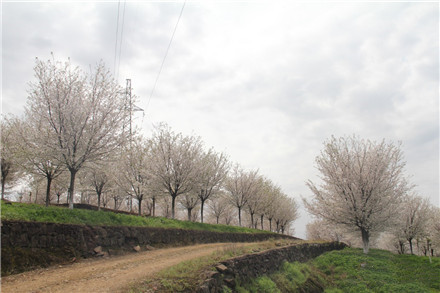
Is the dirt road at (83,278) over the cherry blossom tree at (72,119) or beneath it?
beneath

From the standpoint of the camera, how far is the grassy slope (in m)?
12.0

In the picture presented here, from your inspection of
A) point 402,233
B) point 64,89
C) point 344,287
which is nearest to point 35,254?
point 64,89

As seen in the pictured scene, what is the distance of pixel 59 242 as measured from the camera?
11266 millimetres

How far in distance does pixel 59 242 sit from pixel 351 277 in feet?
45.3

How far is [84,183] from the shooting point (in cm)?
3052

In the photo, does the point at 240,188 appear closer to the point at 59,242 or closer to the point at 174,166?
the point at 174,166

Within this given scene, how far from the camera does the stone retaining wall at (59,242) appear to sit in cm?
940

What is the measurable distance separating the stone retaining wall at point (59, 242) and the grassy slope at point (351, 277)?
23.0 feet

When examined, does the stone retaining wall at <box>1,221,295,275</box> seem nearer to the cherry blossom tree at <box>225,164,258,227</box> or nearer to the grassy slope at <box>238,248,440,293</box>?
the grassy slope at <box>238,248,440,293</box>

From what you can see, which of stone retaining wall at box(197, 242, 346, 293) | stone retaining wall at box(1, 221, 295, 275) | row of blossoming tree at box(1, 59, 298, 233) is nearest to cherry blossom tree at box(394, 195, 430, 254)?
row of blossoming tree at box(1, 59, 298, 233)

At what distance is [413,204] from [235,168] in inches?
947

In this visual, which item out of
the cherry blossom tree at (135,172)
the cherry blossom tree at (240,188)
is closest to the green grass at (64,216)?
the cherry blossom tree at (135,172)

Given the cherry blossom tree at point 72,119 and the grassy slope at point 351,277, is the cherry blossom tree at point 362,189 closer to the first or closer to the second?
the grassy slope at point 351,277

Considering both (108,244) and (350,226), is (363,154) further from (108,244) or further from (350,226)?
(108,244)
